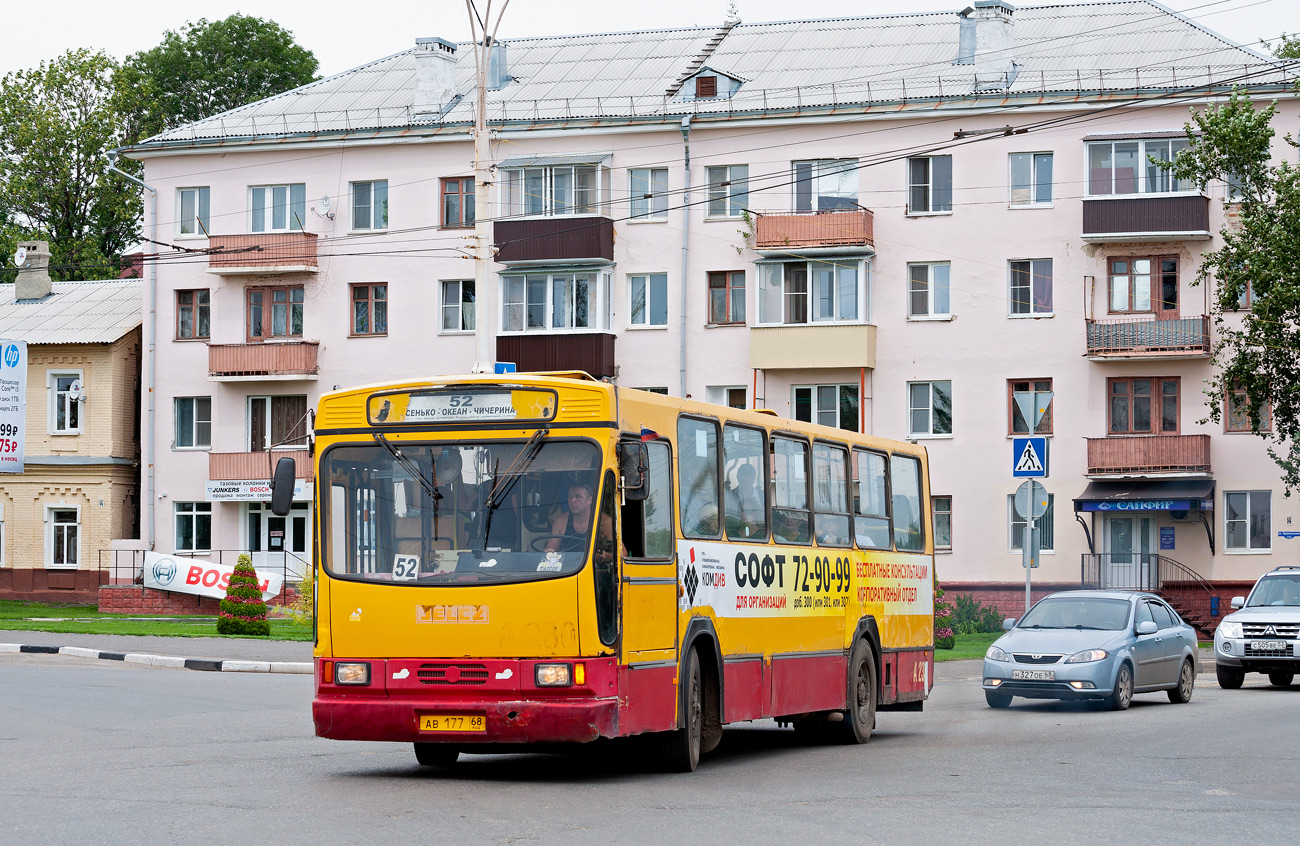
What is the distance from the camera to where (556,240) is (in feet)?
162

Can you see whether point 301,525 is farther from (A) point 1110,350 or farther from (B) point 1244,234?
(B) point 1244,234

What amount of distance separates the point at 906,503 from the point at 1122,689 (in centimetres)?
465

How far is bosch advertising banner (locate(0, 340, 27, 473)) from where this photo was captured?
40312 millimetres

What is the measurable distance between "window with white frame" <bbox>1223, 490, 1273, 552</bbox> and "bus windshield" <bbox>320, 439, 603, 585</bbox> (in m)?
36.4

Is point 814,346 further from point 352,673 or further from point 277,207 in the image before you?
point 352,673

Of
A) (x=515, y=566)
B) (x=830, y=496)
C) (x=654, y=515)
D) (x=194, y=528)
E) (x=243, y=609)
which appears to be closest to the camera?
(x=515, y=566)

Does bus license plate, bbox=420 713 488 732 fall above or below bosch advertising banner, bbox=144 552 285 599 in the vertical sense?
above

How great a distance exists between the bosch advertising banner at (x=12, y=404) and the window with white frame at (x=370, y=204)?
13422mm

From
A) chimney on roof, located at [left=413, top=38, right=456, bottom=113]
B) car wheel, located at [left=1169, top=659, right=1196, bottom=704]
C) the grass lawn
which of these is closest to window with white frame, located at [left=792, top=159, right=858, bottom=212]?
chimney on roof, located at [left=413, top=38, right=456, bottom=113]

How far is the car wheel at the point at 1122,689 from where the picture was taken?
22.0 m

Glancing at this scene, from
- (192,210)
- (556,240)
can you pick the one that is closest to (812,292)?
(556,240)

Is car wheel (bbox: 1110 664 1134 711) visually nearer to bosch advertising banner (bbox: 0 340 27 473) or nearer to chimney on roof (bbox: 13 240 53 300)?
bosch advertising banner (bbox: 0 340 27 473)

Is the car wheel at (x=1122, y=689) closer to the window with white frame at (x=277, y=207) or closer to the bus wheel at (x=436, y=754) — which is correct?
the bus wheel at (x=436, y=754)

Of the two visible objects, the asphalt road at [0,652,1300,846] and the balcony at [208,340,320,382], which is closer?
the asphalt road at [0,652,1300,846]
